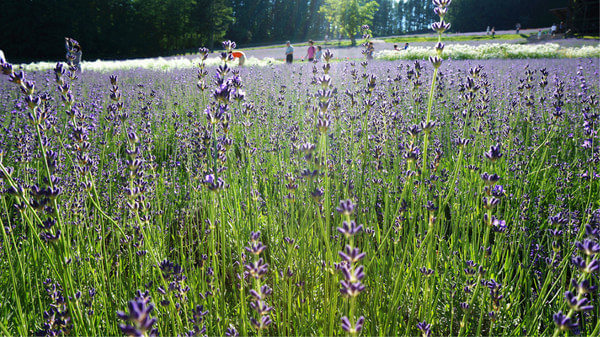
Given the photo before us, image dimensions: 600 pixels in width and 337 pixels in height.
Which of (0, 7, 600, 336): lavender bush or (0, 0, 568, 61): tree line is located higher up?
(0, 0, 568, 61): tree line

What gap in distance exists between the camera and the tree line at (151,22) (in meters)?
36.4

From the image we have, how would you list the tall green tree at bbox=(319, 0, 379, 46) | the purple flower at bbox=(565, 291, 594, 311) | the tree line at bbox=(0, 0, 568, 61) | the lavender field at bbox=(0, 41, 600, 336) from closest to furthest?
the purple flower at bbox=(565, 291, 594, 311)
the lavender field at bbox=(0, 41, 600, 336)
the tree line at bbox=(0, 0, 568, 61)
the tall green tree at bbox=(319, 0, 379, 46)

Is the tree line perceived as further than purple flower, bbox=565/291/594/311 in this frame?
Yes

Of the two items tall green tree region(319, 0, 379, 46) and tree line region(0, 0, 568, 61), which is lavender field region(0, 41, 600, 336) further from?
tree line region(0, 0, 568, 61)

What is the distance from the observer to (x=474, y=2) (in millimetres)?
59375

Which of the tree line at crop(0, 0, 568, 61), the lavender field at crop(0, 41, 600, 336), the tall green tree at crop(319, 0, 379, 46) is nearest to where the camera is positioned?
the lavender field at crop(0, 41, 600, 336)

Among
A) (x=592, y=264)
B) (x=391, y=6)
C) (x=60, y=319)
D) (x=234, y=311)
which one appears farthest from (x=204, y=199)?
(x=391, y=6)

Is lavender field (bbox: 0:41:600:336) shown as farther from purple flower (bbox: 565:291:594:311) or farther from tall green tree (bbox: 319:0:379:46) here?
tall green tree (bbox: 319:0:379:46)

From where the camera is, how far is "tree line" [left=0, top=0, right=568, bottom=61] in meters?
36.4

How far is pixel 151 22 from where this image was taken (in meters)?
42.6

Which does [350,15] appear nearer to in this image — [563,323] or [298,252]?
[298,252]

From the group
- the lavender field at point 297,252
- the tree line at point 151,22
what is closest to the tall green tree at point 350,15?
the tree line at point 151,22

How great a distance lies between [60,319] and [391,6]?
3403 inches

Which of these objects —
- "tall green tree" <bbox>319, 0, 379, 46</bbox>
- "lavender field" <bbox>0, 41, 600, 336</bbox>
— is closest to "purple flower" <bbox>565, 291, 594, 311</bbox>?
"lavender field" <bbox>0, 41, 600, 336</bbox>
